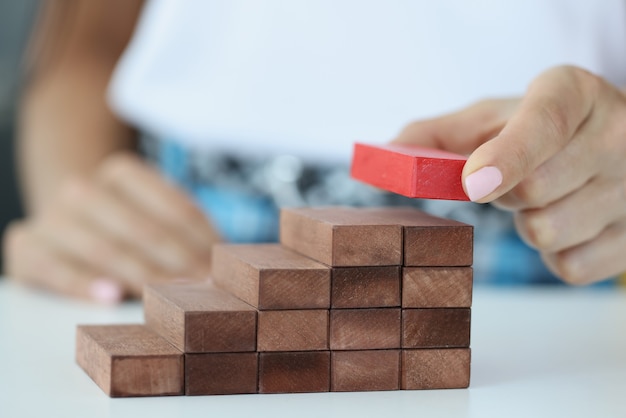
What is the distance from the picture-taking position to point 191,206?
134cm

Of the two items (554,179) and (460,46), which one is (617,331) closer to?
(554,179)

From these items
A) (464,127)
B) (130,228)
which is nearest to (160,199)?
(130,228)

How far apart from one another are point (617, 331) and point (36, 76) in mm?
1178

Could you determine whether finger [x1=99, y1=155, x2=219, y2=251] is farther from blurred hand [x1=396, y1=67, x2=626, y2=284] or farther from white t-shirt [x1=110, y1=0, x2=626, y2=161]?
blurred hand [x1=396, y1=67, x2=626, y2=284]

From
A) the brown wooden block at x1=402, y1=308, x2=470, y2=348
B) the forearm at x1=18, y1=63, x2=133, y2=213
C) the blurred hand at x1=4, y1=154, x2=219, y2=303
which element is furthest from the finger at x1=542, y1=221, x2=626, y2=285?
the forearm at x1=18, y1=63, x2=133, y2=213

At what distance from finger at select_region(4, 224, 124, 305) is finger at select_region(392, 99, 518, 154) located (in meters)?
0.47

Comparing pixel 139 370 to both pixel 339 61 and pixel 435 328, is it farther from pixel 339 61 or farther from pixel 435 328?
pixel 339 61

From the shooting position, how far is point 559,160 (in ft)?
2.60

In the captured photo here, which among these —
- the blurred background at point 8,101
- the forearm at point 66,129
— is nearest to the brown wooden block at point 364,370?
the forearm at point 66,129

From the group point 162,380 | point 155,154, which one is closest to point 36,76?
point 155,154

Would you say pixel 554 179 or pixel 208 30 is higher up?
pixel 208 30

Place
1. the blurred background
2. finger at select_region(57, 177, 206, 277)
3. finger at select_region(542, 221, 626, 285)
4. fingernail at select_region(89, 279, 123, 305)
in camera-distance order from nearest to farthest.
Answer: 1. finger at select_region(542, 221, 626, 285)
2. fingernail at select_region(89, 279, 123, 305)
3. finger at select_region(57, 177, 206, 277)
4. the blurred background

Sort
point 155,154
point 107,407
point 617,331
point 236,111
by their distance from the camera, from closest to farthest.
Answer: point 107,407 < point 617,331 < point 236,111 < point 155,154

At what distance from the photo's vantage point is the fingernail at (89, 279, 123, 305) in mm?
1131
